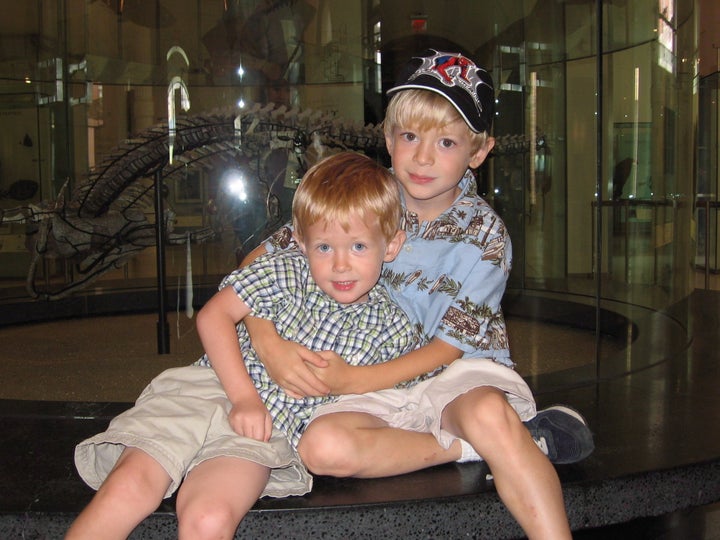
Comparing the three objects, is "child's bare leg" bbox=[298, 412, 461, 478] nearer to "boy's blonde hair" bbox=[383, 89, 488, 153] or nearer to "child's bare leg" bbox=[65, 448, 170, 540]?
"child's bare leg" bbox=[65, 448, 170, 540]

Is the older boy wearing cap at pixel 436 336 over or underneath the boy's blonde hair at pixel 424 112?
underneath

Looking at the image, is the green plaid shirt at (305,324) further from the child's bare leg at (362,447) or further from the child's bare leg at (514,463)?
the child's bare leg at (514,463)

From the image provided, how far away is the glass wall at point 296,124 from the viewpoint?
2.89 m

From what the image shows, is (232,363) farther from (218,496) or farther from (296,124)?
(296,124)

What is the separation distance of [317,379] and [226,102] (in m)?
1.71

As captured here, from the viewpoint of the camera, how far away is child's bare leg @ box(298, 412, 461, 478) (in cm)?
141

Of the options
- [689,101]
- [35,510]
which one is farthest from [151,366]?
[689,101]

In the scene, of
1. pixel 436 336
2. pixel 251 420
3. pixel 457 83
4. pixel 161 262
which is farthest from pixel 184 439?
pixel 161 262

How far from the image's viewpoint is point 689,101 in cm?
364

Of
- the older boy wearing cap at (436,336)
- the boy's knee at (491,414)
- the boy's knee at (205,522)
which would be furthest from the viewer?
the older boy wearing cap at (436,336)

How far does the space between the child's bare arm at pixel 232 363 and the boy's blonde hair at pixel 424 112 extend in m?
0.47

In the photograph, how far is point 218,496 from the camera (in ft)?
4.18

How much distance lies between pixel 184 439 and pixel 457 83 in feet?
2.69

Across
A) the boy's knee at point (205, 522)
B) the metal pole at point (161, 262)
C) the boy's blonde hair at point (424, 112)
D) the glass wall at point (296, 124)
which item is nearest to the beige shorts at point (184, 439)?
the boy's knee at point (205, 522)
